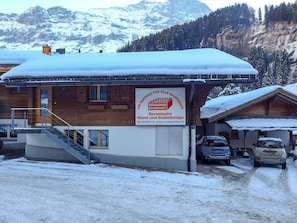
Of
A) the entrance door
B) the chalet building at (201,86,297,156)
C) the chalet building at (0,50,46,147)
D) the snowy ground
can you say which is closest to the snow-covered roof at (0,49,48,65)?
the chalet building at (0,50,46,147)

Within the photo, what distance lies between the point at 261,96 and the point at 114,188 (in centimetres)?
1607

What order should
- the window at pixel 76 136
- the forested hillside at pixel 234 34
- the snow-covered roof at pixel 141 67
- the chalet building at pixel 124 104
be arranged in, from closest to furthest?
the snow-covered roof at pixel 141 67 → the chalet building at pixel 124 104 → the window at pixel 76 136 → the forested hillside at pixel 234 34

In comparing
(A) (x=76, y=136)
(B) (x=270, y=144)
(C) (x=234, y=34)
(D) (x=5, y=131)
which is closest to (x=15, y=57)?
(D) (x=5, y=131)

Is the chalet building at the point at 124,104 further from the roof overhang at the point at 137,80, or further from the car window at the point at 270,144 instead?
the car window at the point at 270,144

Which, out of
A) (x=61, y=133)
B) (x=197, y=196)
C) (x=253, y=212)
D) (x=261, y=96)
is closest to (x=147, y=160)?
(x=61, y=133)

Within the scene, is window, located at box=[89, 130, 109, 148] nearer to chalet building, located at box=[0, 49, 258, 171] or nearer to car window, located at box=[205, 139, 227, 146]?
chalet building, located at box=[0, 49, 258, 171]

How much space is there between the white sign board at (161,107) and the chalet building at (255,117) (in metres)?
6.81

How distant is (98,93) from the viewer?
62.9 ft

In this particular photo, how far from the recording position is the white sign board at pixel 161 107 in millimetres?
18391

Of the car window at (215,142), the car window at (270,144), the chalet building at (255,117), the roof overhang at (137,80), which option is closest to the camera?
the roof overhang at (137,80)

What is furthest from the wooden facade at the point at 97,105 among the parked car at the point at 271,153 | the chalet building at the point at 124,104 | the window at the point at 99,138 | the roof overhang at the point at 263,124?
the roof overhang at the point at 263,124

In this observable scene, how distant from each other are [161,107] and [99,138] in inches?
143

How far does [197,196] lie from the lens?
12156mm

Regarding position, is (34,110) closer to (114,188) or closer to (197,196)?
(114,188)
